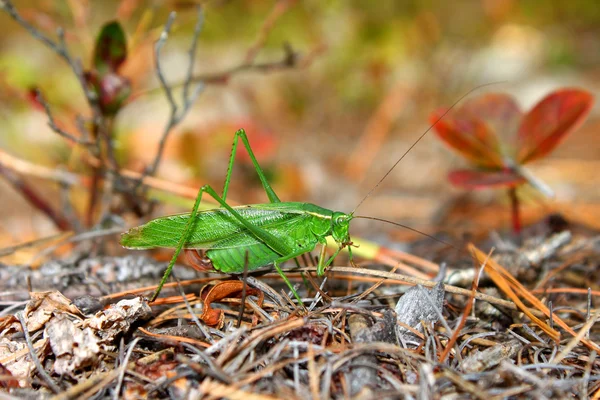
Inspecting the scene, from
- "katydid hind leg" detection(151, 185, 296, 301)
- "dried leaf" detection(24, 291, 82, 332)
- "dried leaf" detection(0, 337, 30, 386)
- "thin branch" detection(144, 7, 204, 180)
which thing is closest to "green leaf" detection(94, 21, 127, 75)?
"thin branch" detection(144, 7, 204, 180)

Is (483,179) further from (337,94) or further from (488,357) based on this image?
(337,94)

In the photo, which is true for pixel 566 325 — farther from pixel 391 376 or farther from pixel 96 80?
pixel 96 80

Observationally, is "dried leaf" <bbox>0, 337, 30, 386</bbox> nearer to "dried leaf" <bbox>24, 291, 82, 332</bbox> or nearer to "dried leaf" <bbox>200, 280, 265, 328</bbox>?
"dried leaf" <bbox>24, 291, 82, 332</bbox>

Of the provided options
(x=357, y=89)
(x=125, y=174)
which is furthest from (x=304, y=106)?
(x=125, y=174)

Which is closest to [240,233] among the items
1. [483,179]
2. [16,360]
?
[16,360]

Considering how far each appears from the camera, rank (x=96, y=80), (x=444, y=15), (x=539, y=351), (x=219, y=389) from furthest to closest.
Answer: (x=444, y=15)
(x=96, y=80)
(x=539, y=351)
(x=219, y=389)

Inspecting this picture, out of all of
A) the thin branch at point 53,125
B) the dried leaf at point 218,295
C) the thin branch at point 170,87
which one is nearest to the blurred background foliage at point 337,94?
the thin branch at point 170,87
